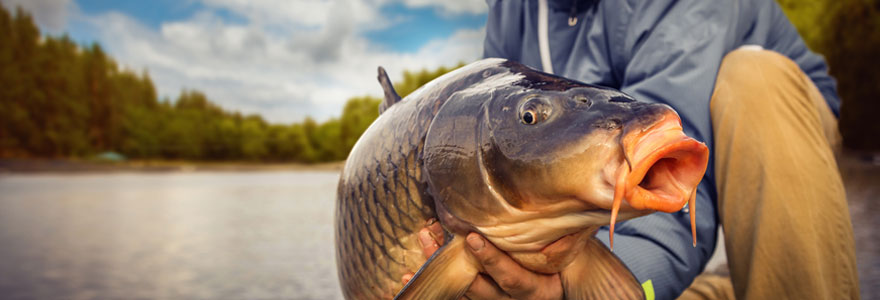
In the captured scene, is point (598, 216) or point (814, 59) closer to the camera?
point (598, 216)

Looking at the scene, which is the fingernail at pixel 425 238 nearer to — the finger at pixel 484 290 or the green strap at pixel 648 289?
the finger at pixel 484 290

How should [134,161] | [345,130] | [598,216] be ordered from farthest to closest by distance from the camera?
[134,161] → [345,130] → [598,216]

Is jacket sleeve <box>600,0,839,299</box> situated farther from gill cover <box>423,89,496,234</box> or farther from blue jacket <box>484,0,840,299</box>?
gill cover <box>423,89,496,234</box>

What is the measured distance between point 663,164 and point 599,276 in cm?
33

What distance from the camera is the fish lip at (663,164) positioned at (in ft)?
2.15

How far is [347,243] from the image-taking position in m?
Result: 1.24

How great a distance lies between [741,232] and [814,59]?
0.72 m

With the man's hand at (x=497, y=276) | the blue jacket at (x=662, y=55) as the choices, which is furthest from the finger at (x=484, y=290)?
the blue jacket at (x=662, y=55)

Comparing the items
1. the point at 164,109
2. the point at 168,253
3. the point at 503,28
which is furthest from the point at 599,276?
the point at 164,109

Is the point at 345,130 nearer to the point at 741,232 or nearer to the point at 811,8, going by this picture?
the point at 811,8

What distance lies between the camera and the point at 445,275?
93 centimetres

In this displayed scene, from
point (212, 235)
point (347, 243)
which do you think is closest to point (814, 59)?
point (347, 243)

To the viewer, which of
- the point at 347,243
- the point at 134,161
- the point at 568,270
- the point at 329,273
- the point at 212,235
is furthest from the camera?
the point at 134,161

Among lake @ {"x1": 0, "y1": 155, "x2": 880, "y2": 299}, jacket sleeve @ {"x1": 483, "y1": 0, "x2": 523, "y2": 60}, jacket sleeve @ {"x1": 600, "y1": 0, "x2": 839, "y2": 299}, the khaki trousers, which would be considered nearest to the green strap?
jacket sleeve @ {"x1": 600, "y1": 0, "x2": 839, "y2": 299}
